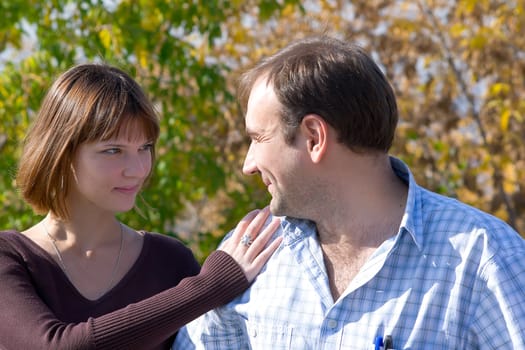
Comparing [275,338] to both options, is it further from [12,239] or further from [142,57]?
[142,57]

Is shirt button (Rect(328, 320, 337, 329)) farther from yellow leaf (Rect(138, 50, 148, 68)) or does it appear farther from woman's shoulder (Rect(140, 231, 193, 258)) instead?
yellow leaf (Rect(138, 50, 148, 68))

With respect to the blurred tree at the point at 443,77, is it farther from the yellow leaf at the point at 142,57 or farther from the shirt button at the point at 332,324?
the shirt button at the point at 332,324

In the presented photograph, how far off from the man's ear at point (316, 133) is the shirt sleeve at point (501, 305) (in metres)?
0.54

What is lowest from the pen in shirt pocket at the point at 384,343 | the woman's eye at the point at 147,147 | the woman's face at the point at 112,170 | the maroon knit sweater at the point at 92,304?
the maroon knit sweater at the point at 92,304

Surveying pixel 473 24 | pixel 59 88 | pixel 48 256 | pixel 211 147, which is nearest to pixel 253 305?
pixel 48 256

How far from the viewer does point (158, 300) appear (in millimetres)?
2732

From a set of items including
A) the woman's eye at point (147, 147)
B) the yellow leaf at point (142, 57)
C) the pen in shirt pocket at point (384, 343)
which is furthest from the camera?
the yellow leaf at point (142, 57)

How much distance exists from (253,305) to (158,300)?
0.29 metres

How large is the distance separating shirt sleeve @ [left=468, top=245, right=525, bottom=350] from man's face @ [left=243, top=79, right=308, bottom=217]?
0.56 meters

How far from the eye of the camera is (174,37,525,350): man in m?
2.31

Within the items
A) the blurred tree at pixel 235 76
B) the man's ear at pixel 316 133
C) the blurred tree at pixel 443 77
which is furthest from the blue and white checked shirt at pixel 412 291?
the blurred tree at pixel 443 77

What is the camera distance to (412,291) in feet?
7.80

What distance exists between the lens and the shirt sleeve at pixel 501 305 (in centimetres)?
223

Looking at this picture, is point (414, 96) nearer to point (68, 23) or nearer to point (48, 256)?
point (68, 23)
